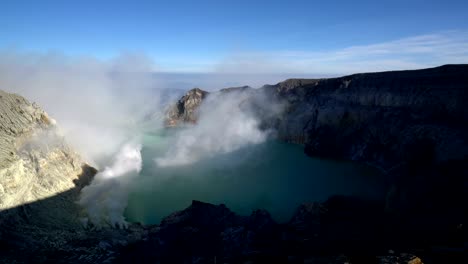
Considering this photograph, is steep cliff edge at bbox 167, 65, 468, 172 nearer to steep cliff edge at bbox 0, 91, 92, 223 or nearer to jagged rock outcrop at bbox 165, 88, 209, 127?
jagged rock outcrop at bbox 165, 88, 209, 127

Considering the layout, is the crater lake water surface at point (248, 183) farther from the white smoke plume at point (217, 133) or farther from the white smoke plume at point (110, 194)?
the white smoke plume at point (217, 133)

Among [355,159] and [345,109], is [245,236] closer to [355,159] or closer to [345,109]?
[355,159]

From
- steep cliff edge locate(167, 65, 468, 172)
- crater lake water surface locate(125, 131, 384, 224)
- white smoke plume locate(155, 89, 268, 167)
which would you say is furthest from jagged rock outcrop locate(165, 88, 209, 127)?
crater lake water surface locate(125, 131, 384, 224)

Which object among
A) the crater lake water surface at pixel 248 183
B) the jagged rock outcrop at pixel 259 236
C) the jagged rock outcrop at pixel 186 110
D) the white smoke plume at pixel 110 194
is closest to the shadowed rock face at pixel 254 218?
the jagged rock outcrop at pixel 259 236

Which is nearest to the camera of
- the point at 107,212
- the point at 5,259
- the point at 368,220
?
the point at 5,259

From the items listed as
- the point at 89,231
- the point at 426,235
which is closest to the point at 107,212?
the point at 89,231

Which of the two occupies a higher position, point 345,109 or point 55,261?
point 345,109

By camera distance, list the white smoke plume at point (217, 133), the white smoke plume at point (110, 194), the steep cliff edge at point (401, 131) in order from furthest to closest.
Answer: the white smoke plume at point (217, 133), the white smoke plume at point (110, 194), the steep cliff edge at point (401, 131)
